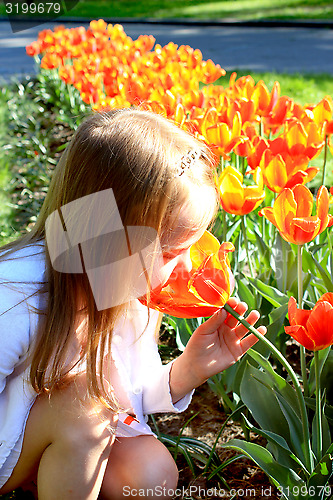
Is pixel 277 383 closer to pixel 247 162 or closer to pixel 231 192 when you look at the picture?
pixel 231 192

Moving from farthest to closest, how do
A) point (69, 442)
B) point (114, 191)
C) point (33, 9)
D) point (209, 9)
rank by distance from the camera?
point (209, 9), point (33, 9), point (69, 442), point (114, 191)

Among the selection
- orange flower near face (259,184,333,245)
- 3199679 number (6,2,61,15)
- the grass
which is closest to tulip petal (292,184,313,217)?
orange flower near face (259,184,333,245)

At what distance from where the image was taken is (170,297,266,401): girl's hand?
4.45ft

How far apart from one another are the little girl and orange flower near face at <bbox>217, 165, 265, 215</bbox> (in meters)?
0.12

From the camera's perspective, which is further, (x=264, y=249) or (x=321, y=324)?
(x=264, y=249)

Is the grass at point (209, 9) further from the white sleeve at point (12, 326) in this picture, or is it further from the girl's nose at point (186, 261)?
the white sleeve at point (12, 326)

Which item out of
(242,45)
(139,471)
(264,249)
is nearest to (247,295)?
(264,249)

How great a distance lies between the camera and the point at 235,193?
1.45 metres

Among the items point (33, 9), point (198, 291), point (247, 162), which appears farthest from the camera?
point (33, 9)

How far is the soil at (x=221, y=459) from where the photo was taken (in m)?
1.59

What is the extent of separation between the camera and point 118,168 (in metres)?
1.20

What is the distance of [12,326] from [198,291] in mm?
449

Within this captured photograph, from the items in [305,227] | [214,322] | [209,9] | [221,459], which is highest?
[209,9]

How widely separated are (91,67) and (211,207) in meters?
2.14
